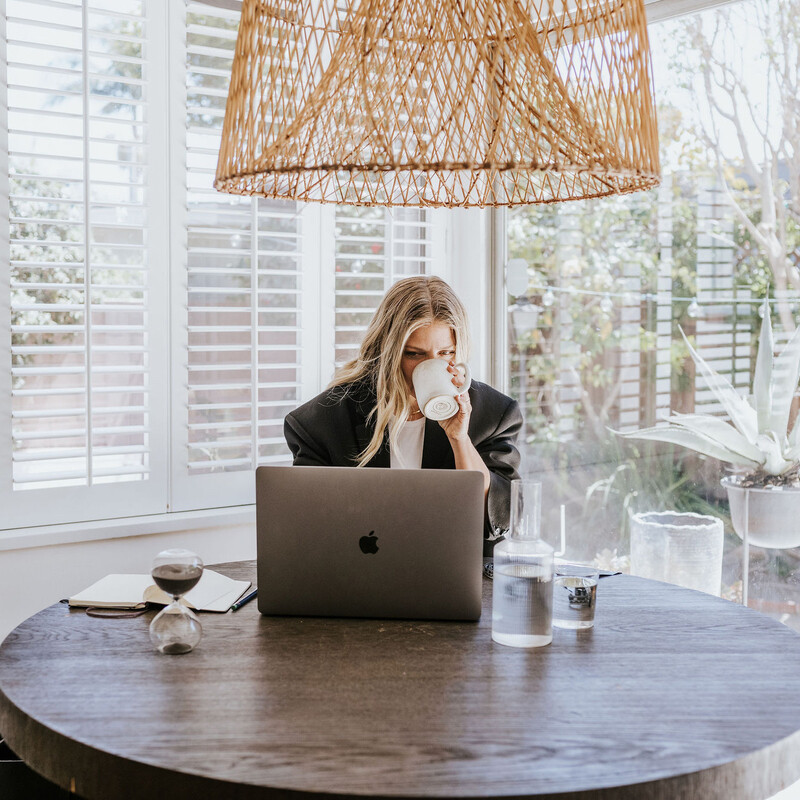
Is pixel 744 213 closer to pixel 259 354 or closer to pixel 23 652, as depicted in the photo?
pixel 259 354

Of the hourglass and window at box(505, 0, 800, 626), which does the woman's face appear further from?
the hourglass

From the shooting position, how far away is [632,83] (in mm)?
1199

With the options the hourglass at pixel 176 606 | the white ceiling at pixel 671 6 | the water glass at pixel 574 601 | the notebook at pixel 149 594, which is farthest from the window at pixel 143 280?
the water glass at pixel 574 601

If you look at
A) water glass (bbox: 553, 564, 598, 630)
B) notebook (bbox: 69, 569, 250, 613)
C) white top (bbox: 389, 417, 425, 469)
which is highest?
white top (bbox: 389, 417, 425, 469)

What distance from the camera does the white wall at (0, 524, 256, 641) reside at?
2.29 m

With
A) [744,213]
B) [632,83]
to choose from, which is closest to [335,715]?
[632,83]

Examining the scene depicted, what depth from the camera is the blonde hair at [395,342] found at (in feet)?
7.45

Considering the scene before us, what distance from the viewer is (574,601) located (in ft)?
4.84

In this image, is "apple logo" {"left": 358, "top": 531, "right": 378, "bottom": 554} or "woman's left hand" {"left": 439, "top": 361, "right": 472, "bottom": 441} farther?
"woman's left hand" {"left": 439, "top": 361, "right": 472, "bottom": 441}

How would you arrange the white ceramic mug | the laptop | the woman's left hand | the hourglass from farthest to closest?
the woman's left hand, the white ceramic mug, the laptop, the hourglass

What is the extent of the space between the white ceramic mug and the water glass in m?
0.49

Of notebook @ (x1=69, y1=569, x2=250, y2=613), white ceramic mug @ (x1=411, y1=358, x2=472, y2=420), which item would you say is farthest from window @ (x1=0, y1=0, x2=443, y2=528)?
white ceramic mug @ (x1=411, y1=358, x2=472, y2=420)

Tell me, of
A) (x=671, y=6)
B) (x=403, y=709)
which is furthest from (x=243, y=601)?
(x=671, y=6)

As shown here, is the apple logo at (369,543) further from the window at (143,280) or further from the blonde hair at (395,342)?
the window at (143,280)
